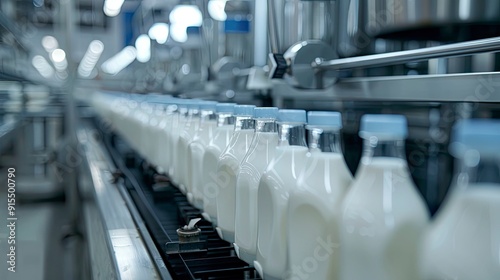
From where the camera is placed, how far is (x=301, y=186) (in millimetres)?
519

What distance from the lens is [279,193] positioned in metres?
0.57

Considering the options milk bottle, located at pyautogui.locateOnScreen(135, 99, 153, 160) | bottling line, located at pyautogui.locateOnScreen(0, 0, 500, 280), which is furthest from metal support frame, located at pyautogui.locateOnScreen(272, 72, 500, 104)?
milk bottle, located at pyautogui.locateOnScreen(135, 99, 153, 160)

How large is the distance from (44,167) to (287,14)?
4.37 m

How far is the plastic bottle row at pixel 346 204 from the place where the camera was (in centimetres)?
37

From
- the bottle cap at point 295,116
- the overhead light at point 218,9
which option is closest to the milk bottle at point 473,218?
the bottle cap at point 295,116

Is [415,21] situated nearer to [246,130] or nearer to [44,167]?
[246,130]

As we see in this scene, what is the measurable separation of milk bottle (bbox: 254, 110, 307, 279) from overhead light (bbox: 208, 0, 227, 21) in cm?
168

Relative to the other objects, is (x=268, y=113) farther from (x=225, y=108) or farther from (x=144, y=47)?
(x=144, y=47)

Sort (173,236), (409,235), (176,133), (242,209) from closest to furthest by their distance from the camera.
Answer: (409,235) → (242,209) → (173,236) → (176,133)

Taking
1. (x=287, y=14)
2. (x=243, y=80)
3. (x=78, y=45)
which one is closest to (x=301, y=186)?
(x=287, y=14)

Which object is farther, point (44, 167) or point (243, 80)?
point (44, 167)

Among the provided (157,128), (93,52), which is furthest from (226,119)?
(93,52)

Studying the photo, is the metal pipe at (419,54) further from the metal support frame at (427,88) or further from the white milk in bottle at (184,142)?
the white milk in bottle at (184,142)

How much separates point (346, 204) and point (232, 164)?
31cm
